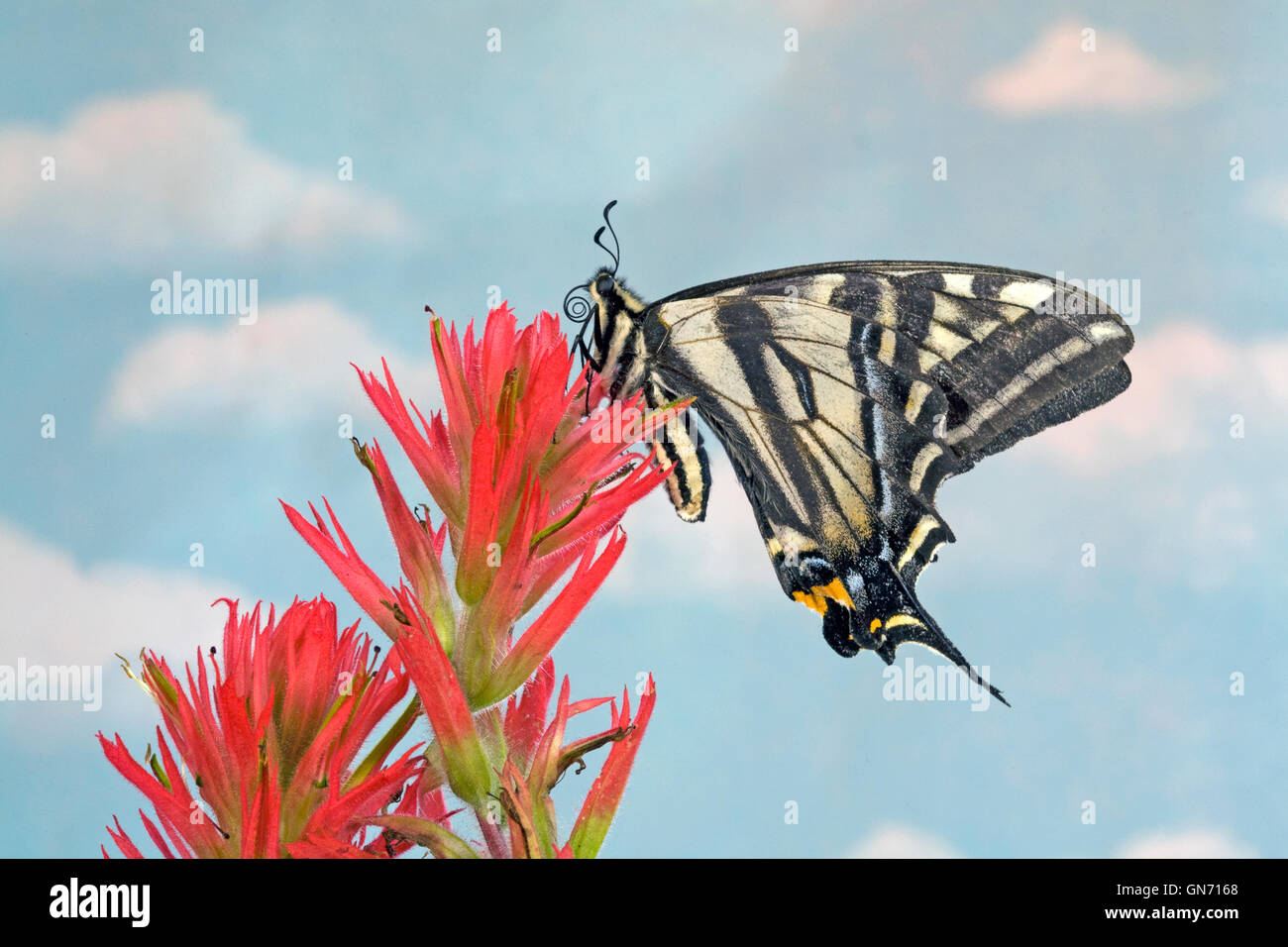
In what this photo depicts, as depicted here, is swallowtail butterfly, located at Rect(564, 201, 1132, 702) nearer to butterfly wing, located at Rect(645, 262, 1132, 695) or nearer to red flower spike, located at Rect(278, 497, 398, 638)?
butterfly wing, located at Rect(645, 262, 1132, 695)

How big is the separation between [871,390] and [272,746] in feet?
3.19

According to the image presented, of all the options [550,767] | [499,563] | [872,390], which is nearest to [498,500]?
[499,563]

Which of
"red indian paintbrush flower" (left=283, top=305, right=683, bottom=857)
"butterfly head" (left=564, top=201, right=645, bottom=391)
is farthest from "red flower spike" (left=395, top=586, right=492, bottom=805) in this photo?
"butterfly head" (left=564, top=201, right=645, bottom=391)

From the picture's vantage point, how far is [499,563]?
0.58 metres

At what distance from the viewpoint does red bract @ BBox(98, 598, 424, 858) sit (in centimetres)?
54

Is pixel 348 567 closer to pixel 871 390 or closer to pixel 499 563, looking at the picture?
pixel 499 563

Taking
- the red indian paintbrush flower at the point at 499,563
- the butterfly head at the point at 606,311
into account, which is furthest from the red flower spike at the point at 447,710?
the butterfly head at the point at 606,311

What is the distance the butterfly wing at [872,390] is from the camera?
50.6 inches

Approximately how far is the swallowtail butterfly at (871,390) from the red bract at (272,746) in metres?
0.69

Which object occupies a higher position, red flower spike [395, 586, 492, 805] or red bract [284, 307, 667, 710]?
red bract [284, 307, 667, 710]

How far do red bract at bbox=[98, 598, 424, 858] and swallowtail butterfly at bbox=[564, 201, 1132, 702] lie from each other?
69 cm

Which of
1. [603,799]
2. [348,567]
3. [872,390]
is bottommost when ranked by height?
[603,799]
